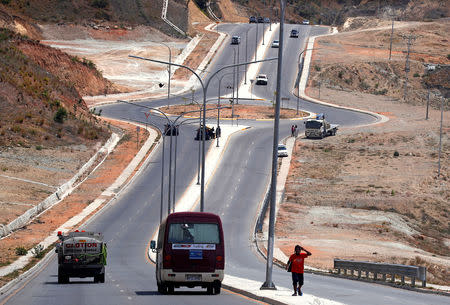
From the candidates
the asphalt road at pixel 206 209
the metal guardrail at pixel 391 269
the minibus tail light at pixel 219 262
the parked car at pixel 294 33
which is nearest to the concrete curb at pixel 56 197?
the asphalt road at pixel 206 209

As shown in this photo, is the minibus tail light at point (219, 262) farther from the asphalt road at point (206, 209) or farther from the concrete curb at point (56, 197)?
the concrete curb at point (56, 197)

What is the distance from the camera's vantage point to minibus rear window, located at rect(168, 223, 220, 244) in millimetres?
29172

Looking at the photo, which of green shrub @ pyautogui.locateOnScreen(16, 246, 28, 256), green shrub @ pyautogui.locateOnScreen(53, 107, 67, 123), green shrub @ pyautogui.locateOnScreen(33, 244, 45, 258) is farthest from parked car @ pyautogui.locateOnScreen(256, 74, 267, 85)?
green shrub @ pyautogui.locateOnScreen(16, 246, 28, 256)

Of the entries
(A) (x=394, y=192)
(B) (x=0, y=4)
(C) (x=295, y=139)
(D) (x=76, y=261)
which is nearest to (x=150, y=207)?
(A) (x=394, y=192)

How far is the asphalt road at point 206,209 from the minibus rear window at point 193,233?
Result: 1909 mm

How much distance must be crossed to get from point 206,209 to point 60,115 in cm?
3503

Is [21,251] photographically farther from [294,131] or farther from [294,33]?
[294,33]

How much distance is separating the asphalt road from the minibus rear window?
75.2 inches

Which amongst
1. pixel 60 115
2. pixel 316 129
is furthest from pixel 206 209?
pixel 60 115

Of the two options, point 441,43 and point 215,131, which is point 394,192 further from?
point 441,43

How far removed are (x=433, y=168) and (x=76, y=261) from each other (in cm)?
6486

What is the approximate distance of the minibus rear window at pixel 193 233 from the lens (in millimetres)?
29172

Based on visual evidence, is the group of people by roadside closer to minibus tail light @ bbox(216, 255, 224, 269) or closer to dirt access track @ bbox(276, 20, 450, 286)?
dirt access track @ bbox(276, 20, 450, 286)

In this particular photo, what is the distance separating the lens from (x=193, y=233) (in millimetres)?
29172
